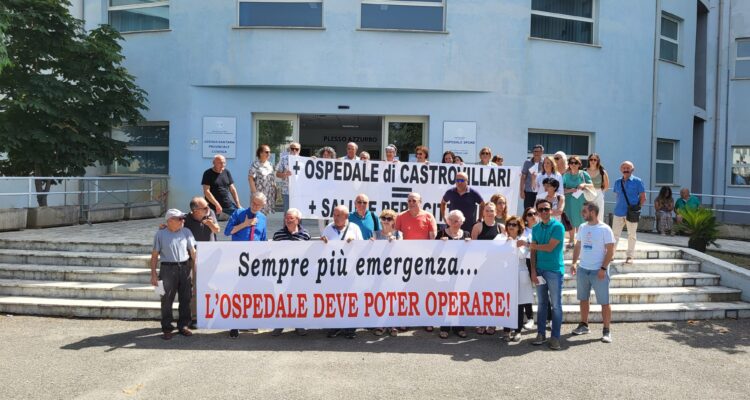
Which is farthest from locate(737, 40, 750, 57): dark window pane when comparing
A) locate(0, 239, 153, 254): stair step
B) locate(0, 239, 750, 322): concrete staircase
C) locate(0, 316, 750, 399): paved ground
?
locate(0, 239, 153, 254): stair step

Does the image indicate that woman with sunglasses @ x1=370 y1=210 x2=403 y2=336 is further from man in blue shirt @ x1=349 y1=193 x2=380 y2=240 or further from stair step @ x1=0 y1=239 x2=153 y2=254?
stair step @ x1=0 y1=239 x2=153 y2=254

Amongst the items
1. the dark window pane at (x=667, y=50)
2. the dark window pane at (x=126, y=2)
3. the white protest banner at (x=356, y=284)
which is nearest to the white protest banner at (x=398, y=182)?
the white protest banner at (x=356, y=284)

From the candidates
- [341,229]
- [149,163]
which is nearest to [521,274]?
[341,229]

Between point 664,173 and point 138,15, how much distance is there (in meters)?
16.4

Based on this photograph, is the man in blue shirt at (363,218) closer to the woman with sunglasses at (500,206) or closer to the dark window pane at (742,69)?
the woman with sunglasses at (500,206)

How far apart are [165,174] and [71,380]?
412 inches

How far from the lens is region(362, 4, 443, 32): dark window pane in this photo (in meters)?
14.2

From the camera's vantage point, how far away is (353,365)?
5.98m

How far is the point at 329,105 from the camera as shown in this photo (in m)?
14.4

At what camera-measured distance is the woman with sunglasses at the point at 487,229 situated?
289 inches

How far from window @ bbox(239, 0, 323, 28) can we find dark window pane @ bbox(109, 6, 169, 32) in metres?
2.33

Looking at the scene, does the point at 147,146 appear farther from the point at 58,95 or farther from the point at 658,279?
the point at 658,279

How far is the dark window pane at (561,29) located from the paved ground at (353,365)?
9800 millimetres

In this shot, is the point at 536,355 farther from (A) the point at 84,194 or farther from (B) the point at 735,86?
(B) the point at 735,86
